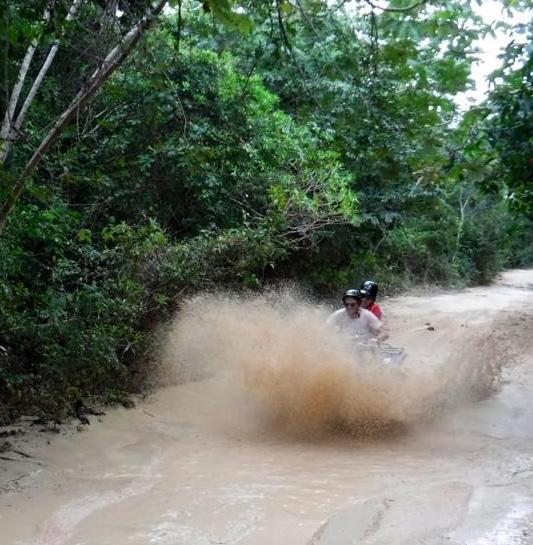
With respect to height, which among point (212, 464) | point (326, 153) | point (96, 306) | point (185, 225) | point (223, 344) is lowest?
point (212, 464)

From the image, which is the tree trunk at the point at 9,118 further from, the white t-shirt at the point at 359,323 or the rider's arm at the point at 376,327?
the rider's arm at the point at 376,327

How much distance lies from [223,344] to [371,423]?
10.0 feet

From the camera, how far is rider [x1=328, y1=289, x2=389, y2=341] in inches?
332

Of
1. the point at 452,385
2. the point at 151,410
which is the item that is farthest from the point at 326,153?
the point at 151,410

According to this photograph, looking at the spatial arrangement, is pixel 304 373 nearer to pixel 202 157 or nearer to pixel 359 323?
pixel 359 323

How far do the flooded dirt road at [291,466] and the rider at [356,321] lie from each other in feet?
→ 1.47

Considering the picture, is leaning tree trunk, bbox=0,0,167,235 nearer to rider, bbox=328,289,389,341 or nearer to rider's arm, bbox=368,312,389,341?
rider, bbox=328,289,389,341

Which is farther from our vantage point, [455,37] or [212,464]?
[212,464]

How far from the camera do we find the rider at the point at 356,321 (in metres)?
8.45

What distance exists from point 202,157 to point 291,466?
3262mm

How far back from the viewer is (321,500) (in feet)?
17.7

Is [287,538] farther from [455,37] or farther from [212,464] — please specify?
[455,37]

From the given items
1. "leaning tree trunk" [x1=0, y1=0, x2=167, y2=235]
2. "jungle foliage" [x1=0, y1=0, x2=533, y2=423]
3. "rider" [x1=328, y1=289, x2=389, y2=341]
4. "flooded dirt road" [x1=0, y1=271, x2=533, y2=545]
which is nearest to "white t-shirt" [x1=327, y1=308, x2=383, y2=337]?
"rider" [x1=328, y1=289, x2=389, y2=341]

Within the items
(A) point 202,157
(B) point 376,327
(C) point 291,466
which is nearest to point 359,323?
(B) point 376,327
